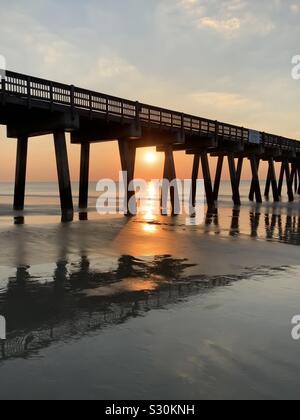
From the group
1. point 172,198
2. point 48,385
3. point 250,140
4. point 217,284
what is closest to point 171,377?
point 48,385

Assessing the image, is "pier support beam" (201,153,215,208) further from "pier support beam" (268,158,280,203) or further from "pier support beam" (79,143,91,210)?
"pier support beam" (268,158,280,203)

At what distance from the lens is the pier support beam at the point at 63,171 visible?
19.7 m

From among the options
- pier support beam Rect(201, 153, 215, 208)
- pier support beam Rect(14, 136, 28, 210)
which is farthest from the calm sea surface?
pier support beam Rect(201, 153, 215, 208)

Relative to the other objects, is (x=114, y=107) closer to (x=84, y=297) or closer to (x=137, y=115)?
(x=137, y=115)

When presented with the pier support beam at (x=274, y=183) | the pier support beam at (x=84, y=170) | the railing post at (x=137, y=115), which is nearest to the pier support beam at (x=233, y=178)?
the pier support beam at (x=274, y=183)

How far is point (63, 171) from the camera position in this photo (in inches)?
782

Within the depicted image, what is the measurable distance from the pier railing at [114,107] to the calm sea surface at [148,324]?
8.80m

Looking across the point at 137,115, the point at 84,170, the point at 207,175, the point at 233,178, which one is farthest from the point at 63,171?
the point at 233,178

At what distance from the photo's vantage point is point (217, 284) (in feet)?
24.0

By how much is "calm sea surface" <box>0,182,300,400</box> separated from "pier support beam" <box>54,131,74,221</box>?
30.3ft

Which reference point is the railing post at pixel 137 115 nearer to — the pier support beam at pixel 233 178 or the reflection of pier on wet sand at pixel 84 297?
the pier support beam at pixel 233 178

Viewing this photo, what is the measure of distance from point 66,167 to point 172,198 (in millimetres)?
9153

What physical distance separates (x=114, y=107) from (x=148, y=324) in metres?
17.6
